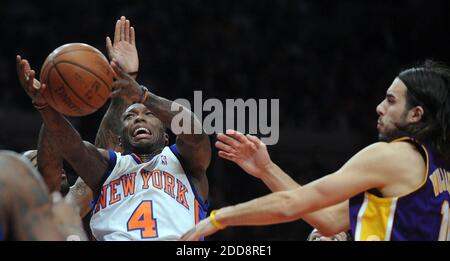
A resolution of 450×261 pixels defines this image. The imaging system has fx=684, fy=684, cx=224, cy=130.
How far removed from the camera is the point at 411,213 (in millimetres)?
3381

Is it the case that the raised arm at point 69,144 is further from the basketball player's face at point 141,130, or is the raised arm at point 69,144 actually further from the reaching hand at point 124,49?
the reaching hand at point 124,49

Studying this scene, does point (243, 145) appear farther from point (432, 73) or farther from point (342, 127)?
point (342, 127)

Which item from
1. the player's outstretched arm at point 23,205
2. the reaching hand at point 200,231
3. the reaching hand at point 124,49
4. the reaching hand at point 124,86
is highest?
the reaching hand at point 124,49

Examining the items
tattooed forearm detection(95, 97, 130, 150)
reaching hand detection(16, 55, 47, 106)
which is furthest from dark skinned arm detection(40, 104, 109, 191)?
tattooed forearm detection(95, 97, 130, 150)

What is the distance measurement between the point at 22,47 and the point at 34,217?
8.02 metres

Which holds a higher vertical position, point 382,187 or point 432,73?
point 432,73

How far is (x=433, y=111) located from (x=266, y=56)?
6.96 metres

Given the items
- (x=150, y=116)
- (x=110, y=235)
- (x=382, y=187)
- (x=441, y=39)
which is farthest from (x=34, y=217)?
(x=441, y=39)

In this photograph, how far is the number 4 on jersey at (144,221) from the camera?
4.46 metres

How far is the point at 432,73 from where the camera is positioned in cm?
363

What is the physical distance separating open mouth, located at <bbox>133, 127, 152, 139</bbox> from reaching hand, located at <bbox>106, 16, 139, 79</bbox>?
1.36 ft

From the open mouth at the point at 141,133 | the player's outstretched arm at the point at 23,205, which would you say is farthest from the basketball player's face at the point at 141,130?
the player's outstretched arm at the point at 23,205

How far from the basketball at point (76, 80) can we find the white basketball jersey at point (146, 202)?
2.26ft

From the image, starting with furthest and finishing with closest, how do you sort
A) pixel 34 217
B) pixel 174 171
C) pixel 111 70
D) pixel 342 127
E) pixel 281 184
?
pixel 342 127 → pixel 174 171 → pixel 111 70 → pixel 281 184 → pixel 34 217
